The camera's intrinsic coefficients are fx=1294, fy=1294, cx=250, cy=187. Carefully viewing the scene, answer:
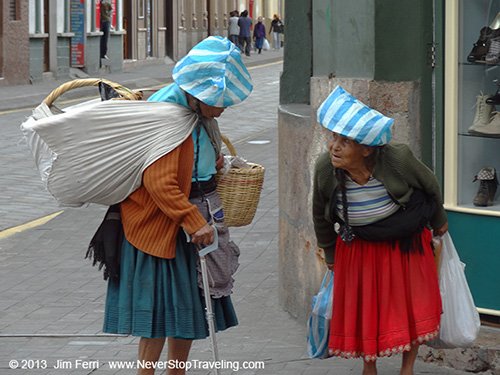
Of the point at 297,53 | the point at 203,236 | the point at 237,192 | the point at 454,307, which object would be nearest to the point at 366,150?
the point at 237,192

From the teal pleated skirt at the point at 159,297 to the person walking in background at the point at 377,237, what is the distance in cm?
62

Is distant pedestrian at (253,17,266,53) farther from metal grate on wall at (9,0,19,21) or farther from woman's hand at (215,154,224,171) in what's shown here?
woman's hand at (215,154,224,171)

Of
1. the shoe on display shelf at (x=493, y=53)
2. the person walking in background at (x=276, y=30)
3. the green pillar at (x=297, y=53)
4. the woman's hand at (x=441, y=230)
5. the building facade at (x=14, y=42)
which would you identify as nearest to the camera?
the woman's hand at (x=441, y=230)

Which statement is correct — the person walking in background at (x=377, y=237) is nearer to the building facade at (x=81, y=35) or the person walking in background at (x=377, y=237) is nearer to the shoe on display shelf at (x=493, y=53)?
the shoe on display shelf at (x=493, y=53)

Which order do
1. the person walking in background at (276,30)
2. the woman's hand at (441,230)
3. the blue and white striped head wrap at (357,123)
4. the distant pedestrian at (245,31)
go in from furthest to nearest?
the person walking in background at (276,30) < the distant pedestrian at (245,31) < the woman's hand at (441,230) < the blue and white striped head wrap at (357,123)

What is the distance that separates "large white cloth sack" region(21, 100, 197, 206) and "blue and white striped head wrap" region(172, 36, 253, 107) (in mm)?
146

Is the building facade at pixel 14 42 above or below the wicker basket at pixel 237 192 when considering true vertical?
above

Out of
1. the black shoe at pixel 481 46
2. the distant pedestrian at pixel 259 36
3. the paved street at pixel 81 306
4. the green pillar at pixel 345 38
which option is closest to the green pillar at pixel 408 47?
the green pillar at pixel 345 38

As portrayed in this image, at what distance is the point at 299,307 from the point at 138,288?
2.21 meters

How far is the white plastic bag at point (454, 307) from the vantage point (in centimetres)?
579

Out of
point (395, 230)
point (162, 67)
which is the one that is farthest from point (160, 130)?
point (162, 67)

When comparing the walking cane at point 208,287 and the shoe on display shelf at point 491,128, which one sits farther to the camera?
the shoe on display shelf at point 491,128

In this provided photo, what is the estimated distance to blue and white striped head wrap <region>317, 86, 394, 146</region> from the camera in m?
5.37

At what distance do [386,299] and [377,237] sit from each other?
27 centimetres
